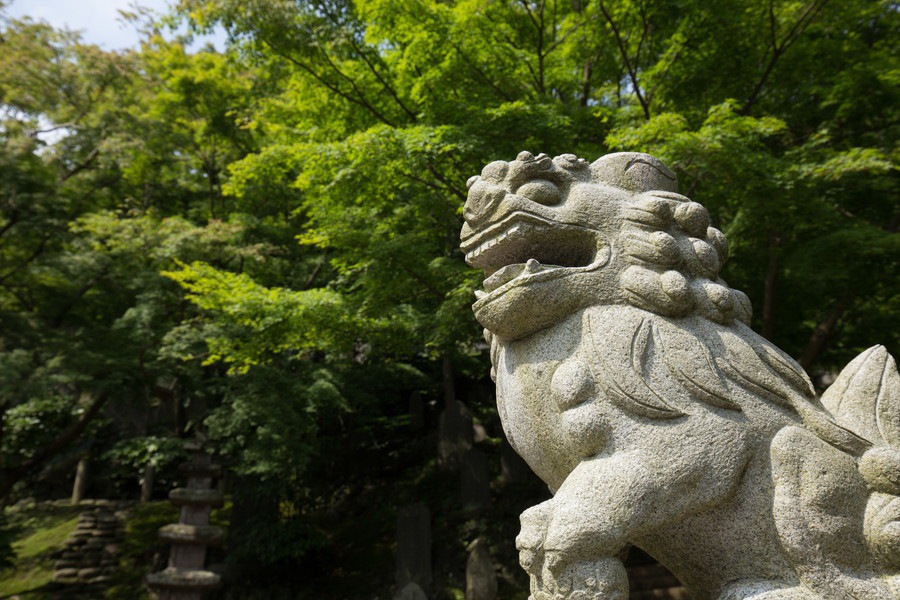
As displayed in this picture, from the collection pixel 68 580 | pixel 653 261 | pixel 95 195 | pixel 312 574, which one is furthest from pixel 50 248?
pixel 653 261

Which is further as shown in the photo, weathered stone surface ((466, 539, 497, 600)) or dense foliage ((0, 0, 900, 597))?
weathered stone surface ((466, 539, 497, 600))

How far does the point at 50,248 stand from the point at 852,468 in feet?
36.3

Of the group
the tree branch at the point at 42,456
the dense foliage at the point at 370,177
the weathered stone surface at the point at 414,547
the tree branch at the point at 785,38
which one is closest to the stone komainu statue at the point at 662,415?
the dense foliage at the point at 370,177

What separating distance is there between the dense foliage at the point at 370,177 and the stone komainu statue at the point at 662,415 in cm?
315

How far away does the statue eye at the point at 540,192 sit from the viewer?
8.43ft

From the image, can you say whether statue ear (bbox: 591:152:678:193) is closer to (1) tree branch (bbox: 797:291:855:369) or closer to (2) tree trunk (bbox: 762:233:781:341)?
(2) tree trunk (bbox: 762:233:781:341)

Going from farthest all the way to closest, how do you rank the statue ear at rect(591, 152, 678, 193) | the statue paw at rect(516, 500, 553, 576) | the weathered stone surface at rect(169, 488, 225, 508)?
the weathered stone surface at rect(169, 488, 225, 508) < the statue ear at rect(591, 152, 678, 193) < the statue paw at rect(516, 500, 553, 576)

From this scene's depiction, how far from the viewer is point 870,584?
2.06 m

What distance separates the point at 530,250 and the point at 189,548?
7.34 meters

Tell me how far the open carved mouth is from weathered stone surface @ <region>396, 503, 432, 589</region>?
681cm

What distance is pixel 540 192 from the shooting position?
2.57 m

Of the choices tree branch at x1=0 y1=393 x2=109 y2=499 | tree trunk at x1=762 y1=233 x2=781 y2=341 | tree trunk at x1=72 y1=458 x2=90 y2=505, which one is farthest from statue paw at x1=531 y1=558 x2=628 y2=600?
tree trunk at x1=72 y1=458 x2=90 y2=505

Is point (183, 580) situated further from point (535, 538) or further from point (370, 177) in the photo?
point (535, 538)

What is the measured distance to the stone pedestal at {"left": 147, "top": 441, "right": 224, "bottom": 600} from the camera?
7625 millimetres
